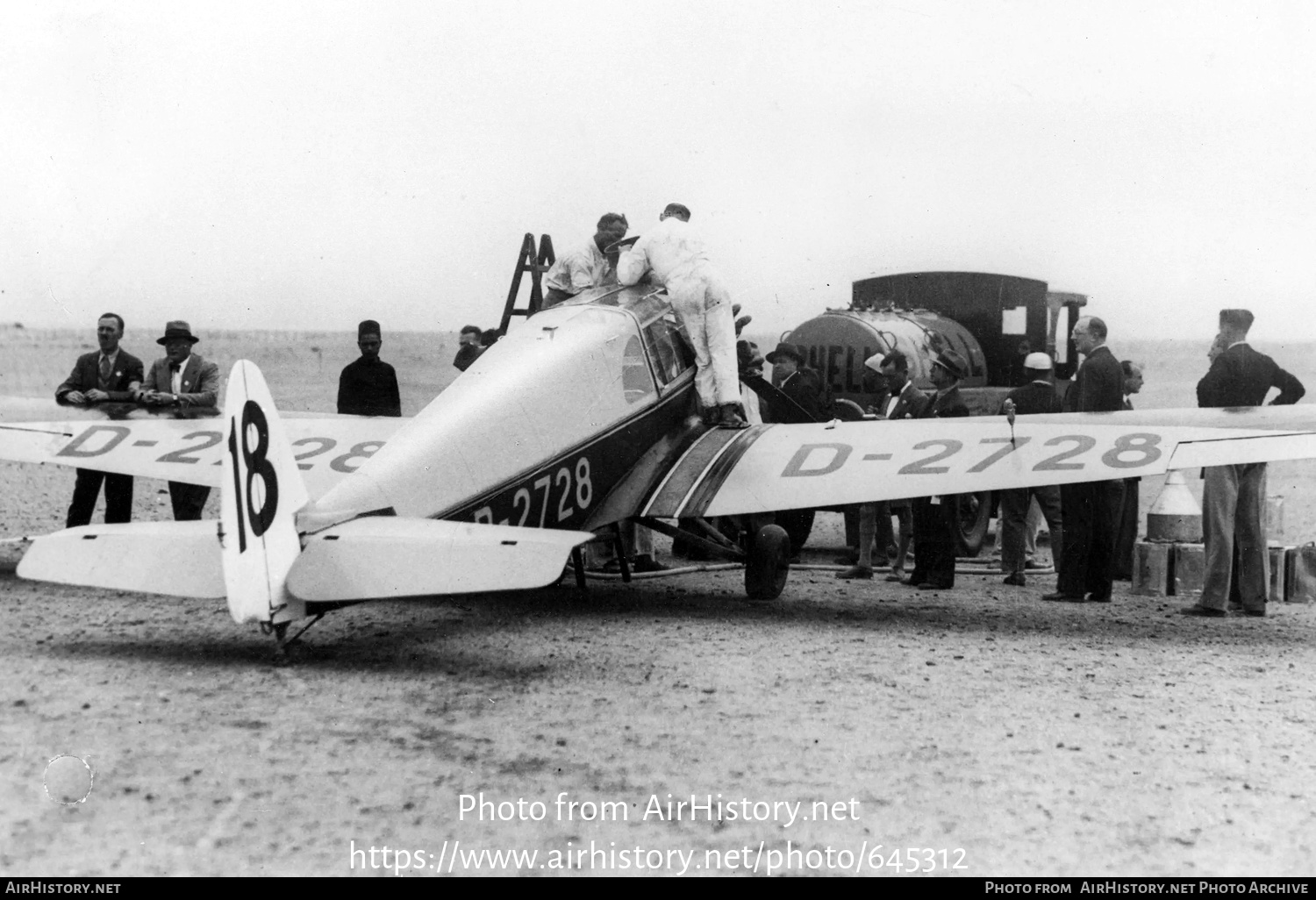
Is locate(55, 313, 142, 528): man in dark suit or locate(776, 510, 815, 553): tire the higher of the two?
locate(55, 313, 142, 528): man in dark suit

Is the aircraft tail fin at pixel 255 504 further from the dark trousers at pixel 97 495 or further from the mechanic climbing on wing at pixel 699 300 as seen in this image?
the dark trousers at pixel 97 495

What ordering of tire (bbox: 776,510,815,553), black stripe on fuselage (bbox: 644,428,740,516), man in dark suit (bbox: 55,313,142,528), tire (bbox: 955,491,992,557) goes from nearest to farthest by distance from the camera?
black stripe on fuselage (bbox: 644,428,740,516) → man in dark suit (bbox: 55,313,142,528) → tire (bbox: 776,510,815,553) → tire (bbox: 955,491,992,557)

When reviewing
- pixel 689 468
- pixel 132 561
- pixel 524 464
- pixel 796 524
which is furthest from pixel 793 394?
pixel 132 561

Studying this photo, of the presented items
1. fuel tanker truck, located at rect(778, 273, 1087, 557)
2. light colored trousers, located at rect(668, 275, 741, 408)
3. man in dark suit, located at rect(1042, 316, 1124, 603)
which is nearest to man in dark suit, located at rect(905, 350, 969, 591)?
man in dark suit, located at rect(1042, 316, 1124, 603)

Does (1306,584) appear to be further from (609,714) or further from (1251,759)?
(609,714)

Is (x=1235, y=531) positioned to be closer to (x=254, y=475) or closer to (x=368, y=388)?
(x=254, y=475)

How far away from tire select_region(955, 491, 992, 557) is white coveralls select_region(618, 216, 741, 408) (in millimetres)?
3377

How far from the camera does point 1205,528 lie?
790cm

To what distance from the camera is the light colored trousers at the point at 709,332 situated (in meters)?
8.68

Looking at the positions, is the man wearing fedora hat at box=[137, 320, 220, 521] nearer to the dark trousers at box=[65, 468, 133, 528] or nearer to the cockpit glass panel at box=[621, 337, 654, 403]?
the dark trousers at box=[65, 468, 133, 528]

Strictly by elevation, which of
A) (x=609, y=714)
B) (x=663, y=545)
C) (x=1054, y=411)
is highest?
(x=1054, y=411)

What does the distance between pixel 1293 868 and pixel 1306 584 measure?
5317mm

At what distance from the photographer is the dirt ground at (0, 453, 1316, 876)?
370 cm

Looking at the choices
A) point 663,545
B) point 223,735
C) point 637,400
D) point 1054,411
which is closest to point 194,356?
point 637,400
